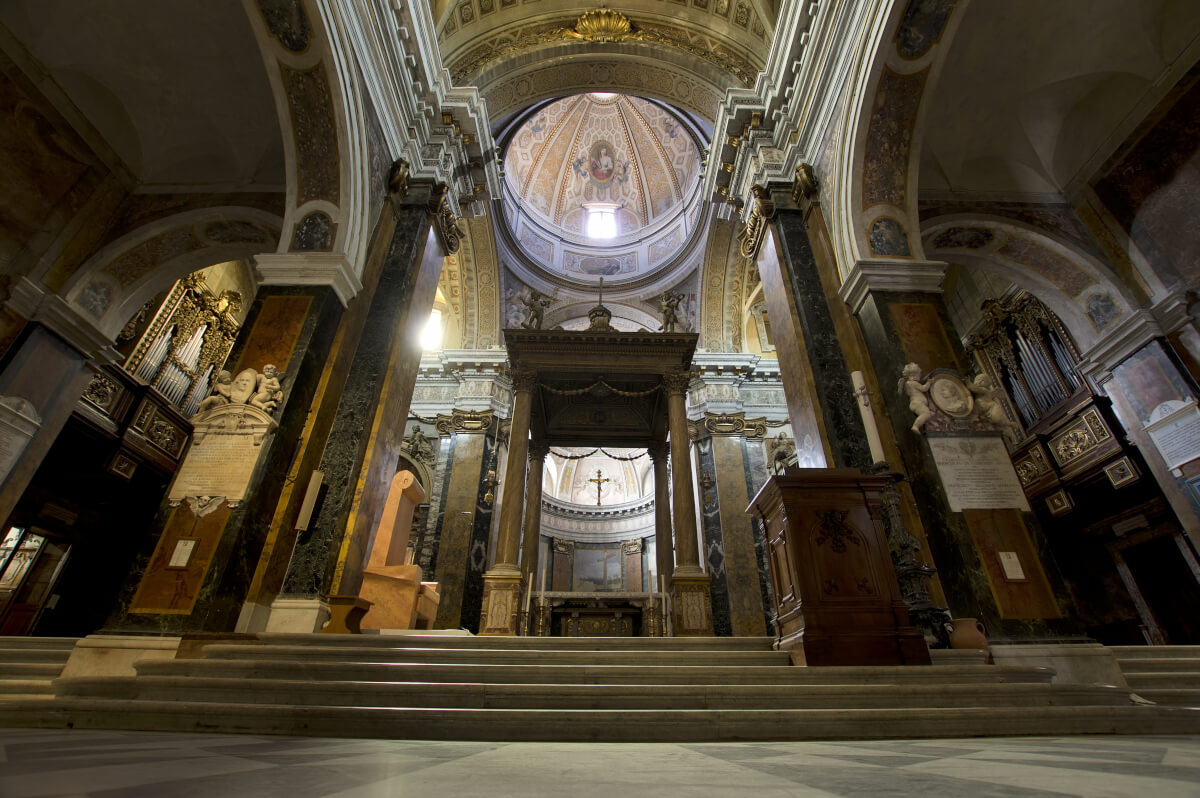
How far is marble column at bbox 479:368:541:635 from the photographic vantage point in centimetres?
761

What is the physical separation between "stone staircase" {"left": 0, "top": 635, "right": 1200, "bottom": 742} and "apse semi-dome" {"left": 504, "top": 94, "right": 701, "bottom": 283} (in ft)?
49.9

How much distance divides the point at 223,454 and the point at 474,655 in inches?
136

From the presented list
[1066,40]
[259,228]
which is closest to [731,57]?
[1066,40]

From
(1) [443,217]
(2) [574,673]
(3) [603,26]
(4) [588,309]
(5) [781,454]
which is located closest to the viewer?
(2) [574,673]

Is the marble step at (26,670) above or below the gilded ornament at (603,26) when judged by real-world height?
below

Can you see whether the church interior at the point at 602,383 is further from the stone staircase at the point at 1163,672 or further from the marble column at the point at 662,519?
the marble column at the point at 662,519

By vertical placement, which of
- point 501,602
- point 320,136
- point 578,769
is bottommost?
point 578,769

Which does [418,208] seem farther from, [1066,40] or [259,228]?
[1066,40]

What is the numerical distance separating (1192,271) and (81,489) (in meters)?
19.6

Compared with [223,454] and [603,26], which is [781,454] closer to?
[223,454]

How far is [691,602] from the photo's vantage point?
305 inches

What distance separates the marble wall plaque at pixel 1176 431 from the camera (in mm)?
6957

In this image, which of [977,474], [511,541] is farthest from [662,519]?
[977,474]

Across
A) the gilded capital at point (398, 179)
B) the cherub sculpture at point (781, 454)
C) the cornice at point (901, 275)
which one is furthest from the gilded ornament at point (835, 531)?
the gilded capital at point (398, 179)
